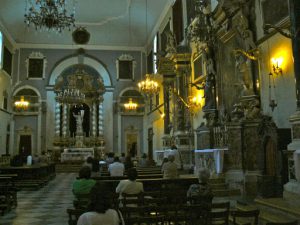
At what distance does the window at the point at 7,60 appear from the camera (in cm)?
2373

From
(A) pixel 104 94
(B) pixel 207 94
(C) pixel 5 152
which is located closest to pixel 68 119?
(A) pixel 104 94

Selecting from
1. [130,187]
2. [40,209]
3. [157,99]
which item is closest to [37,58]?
[157,99]

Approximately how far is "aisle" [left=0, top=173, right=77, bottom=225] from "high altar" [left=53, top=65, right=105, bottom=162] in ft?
48.4

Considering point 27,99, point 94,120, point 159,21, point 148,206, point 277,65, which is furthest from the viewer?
point 94,120

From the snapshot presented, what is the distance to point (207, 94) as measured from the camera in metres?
12.4

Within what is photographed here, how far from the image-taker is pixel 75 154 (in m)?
24.2

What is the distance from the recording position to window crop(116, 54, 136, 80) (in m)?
28.0

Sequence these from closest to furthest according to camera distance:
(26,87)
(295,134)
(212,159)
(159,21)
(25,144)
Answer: (295,134) < (212,159) < (159,21) < (25,144) < (26,87)

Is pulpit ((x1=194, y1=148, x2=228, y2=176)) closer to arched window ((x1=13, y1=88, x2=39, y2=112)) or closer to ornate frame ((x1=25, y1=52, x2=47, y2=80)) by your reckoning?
arched window ((x1=13, y1=88, x2=39, y2=112))

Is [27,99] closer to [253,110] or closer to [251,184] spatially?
→ [253,110]

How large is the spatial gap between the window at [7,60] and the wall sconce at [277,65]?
64.9 feet

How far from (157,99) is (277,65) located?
1567 centimetres

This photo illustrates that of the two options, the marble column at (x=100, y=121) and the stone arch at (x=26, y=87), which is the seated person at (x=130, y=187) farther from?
the stone arch at (x=26, y=87)

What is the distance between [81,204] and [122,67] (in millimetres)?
23712
